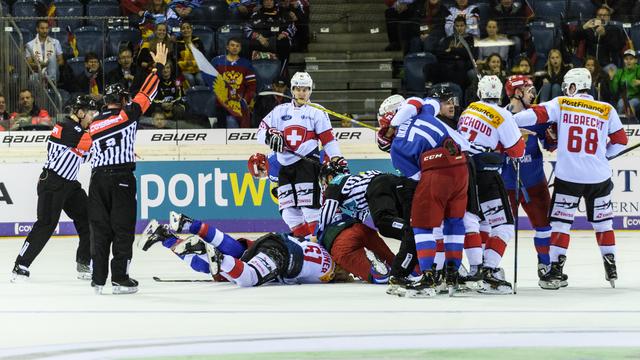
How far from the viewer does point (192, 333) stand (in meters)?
7.12

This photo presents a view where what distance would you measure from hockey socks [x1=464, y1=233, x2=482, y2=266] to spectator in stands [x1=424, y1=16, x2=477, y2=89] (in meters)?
6.50

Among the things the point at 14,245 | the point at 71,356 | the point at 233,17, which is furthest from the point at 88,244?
the point at 233,17

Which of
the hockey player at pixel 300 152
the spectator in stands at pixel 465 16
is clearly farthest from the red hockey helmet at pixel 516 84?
A: the spectator in stands at pixel 465 16

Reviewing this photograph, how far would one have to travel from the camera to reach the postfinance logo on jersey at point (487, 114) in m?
9.24

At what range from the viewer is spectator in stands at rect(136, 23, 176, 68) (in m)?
15.5

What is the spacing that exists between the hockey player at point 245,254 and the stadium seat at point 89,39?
641 centimetres

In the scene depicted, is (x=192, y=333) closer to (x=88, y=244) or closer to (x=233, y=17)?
(x=88, y=244)

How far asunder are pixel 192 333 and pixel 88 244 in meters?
4.02

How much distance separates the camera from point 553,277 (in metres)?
9.48

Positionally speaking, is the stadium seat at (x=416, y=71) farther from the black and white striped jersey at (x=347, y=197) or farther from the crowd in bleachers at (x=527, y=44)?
the black and white striped jersey at (x=347, y=197)

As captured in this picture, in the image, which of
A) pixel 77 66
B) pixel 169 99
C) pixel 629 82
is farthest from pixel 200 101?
pixel 629 82

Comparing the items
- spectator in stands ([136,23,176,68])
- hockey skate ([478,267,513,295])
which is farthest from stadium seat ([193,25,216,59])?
hockey skate ([478,267,513,295])

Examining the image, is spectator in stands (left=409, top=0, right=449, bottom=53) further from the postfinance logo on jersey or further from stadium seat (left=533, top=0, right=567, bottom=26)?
the postfinance logo on jersey

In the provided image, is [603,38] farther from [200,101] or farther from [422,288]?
[422,288]
